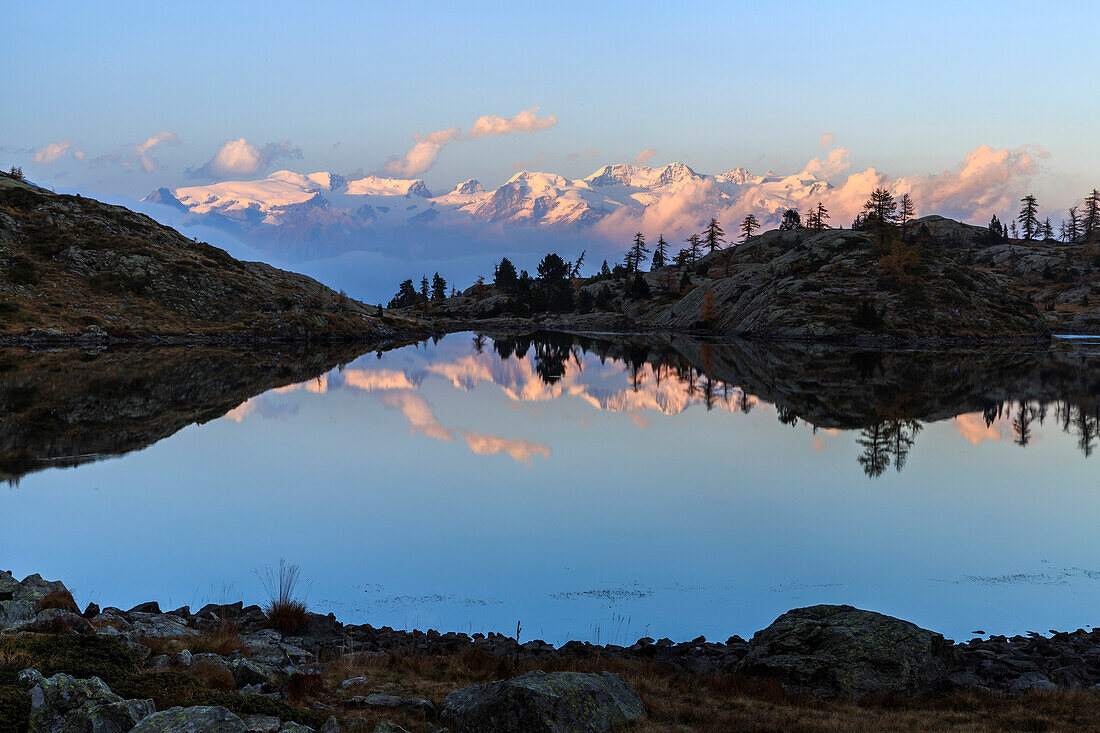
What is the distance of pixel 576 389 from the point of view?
2968 inches

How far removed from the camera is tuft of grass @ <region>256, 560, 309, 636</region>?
1811cm

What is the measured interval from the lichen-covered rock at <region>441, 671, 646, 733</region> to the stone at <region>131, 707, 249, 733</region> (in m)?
3.63

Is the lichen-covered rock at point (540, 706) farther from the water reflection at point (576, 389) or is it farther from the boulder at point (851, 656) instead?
the water reflection at point (576, 389)

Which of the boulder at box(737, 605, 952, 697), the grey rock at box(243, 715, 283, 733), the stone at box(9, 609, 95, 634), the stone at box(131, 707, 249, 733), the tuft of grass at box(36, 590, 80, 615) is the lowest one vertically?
the boulder at box(737, 605, 952, 697)

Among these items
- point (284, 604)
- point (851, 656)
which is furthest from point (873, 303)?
point (284, 604)

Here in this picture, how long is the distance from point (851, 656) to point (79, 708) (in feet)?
44.9

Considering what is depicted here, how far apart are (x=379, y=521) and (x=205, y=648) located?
44.8 feet

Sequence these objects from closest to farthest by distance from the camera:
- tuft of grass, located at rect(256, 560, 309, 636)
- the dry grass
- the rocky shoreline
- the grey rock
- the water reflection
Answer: the grey rock
the dry grass
the rocky shoreline
tuft of grass, located at rect(256, 560, 309, 636)
the water reflection

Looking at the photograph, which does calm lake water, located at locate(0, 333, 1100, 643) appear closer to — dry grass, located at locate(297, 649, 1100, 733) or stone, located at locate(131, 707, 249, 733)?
dry grass, located at locate(297, 649, 1100, 733)

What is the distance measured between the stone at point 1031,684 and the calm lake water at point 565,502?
4.27 meters

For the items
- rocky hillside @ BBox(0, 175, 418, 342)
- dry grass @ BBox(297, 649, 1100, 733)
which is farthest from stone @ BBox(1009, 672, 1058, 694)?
rocky hillside @ BBox(0, 175, 418, 342)

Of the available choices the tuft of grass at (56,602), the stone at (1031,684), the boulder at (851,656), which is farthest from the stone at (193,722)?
the stone at (1031,684)

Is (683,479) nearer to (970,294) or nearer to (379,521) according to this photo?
(379,521)

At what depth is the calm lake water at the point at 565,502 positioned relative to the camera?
21359 millimetres
